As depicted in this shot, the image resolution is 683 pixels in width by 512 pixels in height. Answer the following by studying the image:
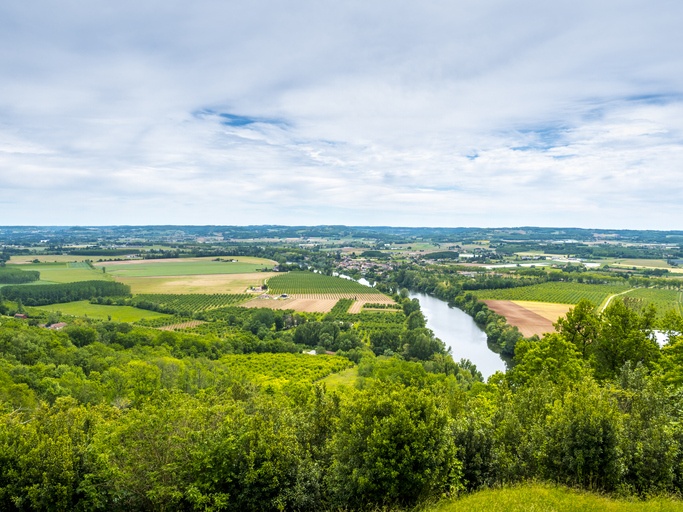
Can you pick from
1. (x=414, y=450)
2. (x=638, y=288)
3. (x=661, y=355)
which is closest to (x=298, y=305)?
(x=661, y=355)

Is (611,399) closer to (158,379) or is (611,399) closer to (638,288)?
(158,379)

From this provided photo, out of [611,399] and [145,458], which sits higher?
A: [611,399]

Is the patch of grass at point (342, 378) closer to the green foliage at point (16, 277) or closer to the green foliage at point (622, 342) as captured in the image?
the green foliage at point (622, 342)

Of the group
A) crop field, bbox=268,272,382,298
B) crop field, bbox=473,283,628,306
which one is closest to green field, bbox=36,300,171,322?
crop field, bbox=268,272,382,298

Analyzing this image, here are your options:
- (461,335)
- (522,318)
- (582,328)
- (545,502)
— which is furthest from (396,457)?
(522,318)

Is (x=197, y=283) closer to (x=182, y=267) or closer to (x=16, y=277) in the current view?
(x=182, y=267)

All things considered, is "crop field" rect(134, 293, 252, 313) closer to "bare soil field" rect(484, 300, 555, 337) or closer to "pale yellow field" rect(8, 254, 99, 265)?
"bare soil field" rect(484, 300, 555, 337)
